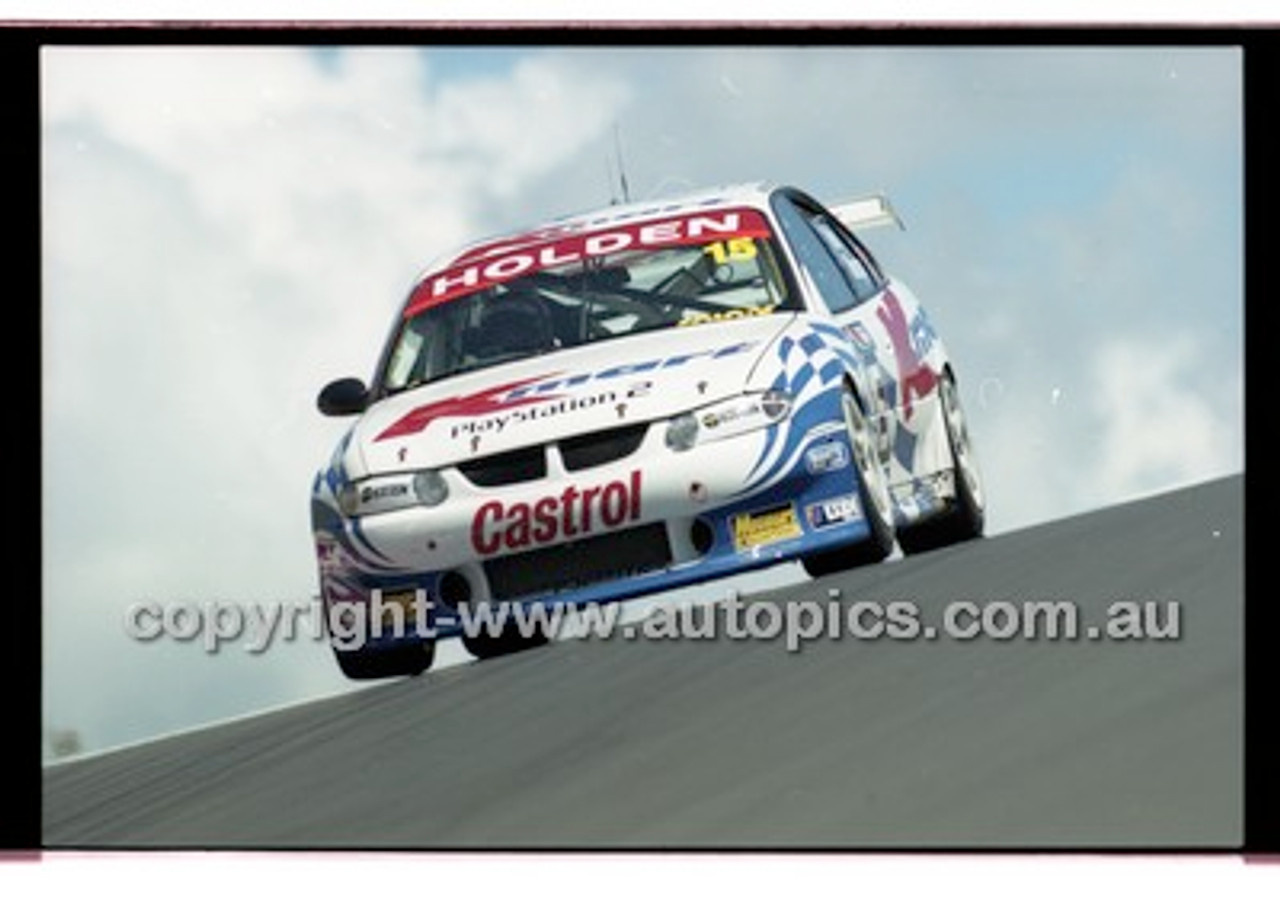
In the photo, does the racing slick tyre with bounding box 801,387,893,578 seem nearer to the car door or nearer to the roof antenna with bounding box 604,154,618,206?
the car door

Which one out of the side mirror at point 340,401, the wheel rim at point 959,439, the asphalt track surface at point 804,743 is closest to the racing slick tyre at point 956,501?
the wheel rim at point 959,439

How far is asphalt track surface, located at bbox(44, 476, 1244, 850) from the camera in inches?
452

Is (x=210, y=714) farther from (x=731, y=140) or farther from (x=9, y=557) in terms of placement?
(x=731, y=140)

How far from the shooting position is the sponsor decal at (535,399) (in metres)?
12.1

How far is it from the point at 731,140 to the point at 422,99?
0.90m

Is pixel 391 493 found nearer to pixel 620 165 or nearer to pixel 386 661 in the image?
pixel 386 661

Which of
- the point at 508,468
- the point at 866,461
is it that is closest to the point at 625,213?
the point at 508,468

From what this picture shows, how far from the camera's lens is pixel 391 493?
480 inches

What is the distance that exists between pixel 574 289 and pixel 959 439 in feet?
4.07

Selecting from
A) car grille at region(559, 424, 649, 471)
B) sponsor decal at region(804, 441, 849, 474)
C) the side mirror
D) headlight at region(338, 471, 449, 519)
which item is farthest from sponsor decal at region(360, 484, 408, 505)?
sponsor decal at region(804, 441, 849, 474)

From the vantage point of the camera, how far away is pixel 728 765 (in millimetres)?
11719

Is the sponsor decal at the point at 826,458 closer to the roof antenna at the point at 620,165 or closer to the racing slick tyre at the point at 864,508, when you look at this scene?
the racing slick tyre at the point at 864,508

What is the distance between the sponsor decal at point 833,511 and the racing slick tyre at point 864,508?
0.04 m

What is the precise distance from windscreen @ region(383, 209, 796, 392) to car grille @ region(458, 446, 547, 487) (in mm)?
457
